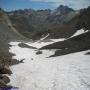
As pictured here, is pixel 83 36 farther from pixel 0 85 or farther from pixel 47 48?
pixel 0 85

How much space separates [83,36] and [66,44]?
321cm

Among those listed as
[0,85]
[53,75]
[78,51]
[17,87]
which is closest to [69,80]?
[53,75]

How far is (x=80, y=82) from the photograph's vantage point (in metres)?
15.0

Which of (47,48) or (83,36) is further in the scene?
(47,48)

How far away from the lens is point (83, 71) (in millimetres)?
17812

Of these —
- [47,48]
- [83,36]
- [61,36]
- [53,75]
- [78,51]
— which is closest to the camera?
[53,75]

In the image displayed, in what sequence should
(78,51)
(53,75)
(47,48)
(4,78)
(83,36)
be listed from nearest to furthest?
(4,78)
(53,75)
(78,51)
(83,36)
(47,48)

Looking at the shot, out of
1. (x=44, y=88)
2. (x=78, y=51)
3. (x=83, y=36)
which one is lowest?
(x=44, y=88)

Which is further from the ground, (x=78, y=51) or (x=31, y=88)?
(x=78, y=51)

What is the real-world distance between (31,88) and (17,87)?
2.96ft

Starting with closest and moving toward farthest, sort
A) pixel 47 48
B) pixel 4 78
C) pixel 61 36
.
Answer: pixel 4 78 → pixel 47 48 → pixel 61 36

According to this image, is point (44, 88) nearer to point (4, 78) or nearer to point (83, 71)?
point (4, 78)

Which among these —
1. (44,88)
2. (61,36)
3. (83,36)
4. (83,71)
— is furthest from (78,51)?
(61,36)

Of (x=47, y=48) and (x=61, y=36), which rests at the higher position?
(x=61, y=36)
